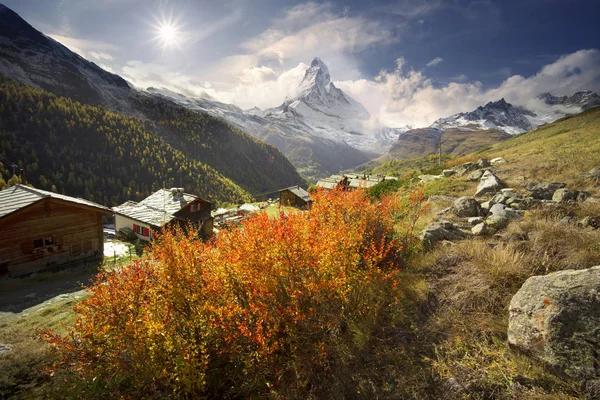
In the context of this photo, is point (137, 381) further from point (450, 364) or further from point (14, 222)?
point (14, 222)

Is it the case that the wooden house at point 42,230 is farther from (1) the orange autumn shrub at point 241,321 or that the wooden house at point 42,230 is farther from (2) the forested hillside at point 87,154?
(2) the forested hillside at point 87,154

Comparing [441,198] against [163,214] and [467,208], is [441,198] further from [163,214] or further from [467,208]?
[163,214]

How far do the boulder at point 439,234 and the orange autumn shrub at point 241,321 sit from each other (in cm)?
275

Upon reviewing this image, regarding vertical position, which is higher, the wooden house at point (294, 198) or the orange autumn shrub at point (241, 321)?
the wooden house at point (294, 198)

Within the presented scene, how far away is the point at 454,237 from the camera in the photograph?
11625 mm

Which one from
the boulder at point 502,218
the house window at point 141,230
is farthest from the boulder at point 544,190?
the house window at point 141,230

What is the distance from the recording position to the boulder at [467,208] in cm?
1434

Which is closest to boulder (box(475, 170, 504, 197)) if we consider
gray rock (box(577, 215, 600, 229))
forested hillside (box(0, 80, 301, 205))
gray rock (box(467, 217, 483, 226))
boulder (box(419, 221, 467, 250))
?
gray rock (box(467, 217, 483, 226))

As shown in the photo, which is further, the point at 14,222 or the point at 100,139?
the point at 100,139

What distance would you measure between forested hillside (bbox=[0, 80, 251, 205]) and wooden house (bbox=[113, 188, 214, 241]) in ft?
304

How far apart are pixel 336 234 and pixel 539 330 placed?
5.90m

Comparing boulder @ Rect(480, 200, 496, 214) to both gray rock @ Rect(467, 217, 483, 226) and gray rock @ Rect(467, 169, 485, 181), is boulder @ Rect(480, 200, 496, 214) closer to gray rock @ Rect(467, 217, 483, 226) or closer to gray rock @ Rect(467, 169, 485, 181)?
gray rock @ Rect(467, 217, 483, 226)

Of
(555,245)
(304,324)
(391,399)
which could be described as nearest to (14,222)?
(304,324)

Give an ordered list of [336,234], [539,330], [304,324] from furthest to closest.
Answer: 1. [336,234]
2. [304,324]
3. [539,330]
